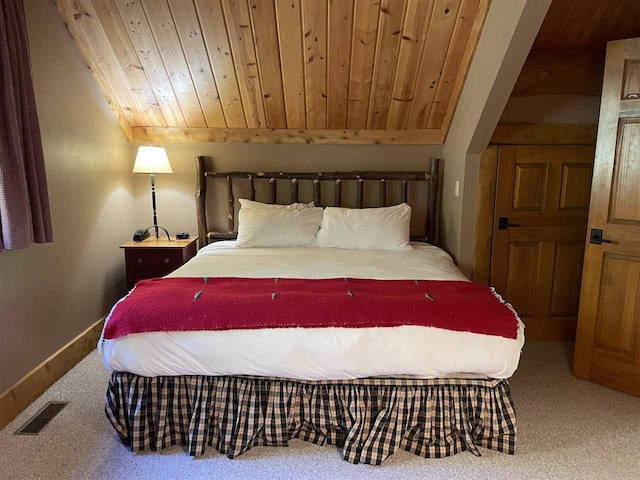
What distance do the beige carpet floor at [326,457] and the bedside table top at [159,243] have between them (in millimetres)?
1246

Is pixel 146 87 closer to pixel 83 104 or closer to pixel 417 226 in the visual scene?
pixel 83 104

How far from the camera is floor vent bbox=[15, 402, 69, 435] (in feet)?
7.10

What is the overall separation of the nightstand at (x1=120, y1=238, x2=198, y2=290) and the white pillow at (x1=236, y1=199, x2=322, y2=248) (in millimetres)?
504

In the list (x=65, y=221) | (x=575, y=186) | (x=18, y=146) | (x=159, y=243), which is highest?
(x=18, y=146)

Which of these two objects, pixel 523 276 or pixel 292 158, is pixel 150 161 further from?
pixel 523 276

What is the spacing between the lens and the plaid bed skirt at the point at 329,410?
1960 millimetres

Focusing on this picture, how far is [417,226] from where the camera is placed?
386cm

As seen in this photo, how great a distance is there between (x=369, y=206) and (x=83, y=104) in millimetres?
2354

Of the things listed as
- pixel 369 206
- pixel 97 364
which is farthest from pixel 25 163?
pixel 369 206

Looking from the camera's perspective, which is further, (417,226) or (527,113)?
(417,226)

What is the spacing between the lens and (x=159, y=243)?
11.2 ft

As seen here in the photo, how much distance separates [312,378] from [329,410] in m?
0.20

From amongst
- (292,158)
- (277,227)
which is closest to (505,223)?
(277,227)

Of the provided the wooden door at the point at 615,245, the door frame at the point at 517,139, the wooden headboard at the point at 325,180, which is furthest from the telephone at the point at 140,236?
the wooden door at the point at 615,245
